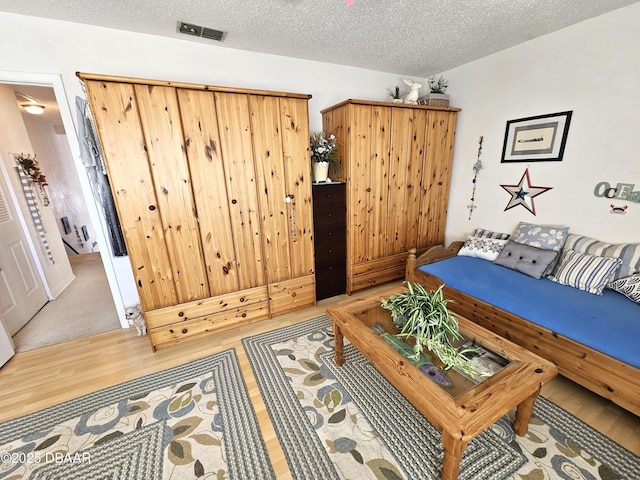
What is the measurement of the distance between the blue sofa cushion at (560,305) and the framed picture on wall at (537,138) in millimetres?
1143

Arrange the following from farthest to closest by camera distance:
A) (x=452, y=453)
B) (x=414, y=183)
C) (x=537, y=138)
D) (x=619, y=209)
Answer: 1. (x=414, y=183)
2. (x=537, y=138)
3. (x=619, y=209)
4. (x=452, y=453)

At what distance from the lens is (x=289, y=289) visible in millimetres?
2600

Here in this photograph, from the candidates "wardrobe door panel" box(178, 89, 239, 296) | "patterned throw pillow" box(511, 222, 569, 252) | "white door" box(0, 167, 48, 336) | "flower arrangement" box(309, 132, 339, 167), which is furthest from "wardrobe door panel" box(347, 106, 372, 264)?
"white door" box(0, 167, 48, 336)

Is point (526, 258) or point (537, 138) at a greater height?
point (537, 138)

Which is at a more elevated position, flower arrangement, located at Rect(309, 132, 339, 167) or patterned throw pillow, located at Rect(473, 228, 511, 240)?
flower arrangement, located at Rect(309, 132, 339, 167)

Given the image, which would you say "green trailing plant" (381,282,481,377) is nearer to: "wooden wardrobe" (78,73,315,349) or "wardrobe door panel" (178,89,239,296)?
"wooden wardrobe" (78,73,315,349)

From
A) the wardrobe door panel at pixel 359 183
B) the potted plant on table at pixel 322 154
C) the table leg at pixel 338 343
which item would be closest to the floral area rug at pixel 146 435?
the table leg at pixel 338 343

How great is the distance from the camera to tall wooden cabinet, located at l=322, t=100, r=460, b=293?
2.61 m

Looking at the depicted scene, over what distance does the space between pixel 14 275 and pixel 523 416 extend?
14.7 feet

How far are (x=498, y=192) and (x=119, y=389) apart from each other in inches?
154

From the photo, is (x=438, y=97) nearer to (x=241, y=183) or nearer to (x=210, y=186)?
(x=241, y=183)

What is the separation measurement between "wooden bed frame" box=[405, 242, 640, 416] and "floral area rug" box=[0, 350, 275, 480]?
1859 millimetres

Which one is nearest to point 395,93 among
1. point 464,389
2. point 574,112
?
point 574,112

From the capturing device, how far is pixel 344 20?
1971 mm
